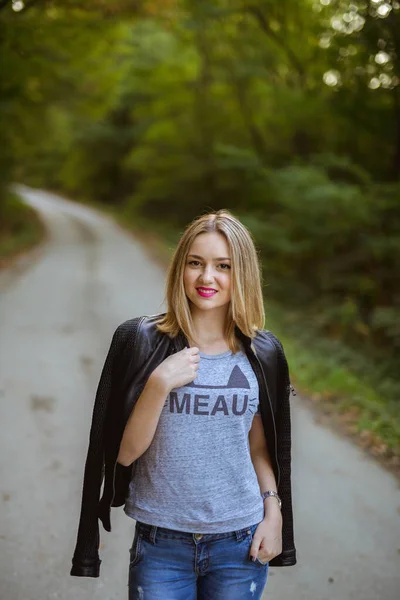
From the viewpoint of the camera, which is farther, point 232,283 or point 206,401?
point 232,283

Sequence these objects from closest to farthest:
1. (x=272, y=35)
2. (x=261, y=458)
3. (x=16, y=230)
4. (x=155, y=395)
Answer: (x=155, y=395) → (x=261, y=458) → (x=272, y=35) → (x=16, y=230)

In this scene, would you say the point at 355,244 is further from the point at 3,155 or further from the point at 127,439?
the point at 3,155

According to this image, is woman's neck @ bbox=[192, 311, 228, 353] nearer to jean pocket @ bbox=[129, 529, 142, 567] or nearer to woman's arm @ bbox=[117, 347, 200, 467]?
woman's arm @ bbox=[117, 347, 200, 467]

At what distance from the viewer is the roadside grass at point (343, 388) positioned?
229 inches

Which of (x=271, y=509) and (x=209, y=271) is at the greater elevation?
(x=209, y=271)

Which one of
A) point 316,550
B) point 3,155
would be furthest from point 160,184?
point 316,550

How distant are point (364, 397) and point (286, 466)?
5102 millimetres

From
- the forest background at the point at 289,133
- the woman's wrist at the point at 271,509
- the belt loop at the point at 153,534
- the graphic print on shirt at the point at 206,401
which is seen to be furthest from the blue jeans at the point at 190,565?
the forest background at the point at 289,133

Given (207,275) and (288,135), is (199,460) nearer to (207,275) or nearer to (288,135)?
(207,275)

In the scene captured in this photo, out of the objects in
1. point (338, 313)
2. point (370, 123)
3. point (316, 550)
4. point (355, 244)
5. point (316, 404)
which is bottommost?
point (316, 550)

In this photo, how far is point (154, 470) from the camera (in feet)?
5.88

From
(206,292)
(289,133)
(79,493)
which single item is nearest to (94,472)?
(206,292)

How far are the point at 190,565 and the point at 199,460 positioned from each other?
35cm

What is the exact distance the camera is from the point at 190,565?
1.77m
